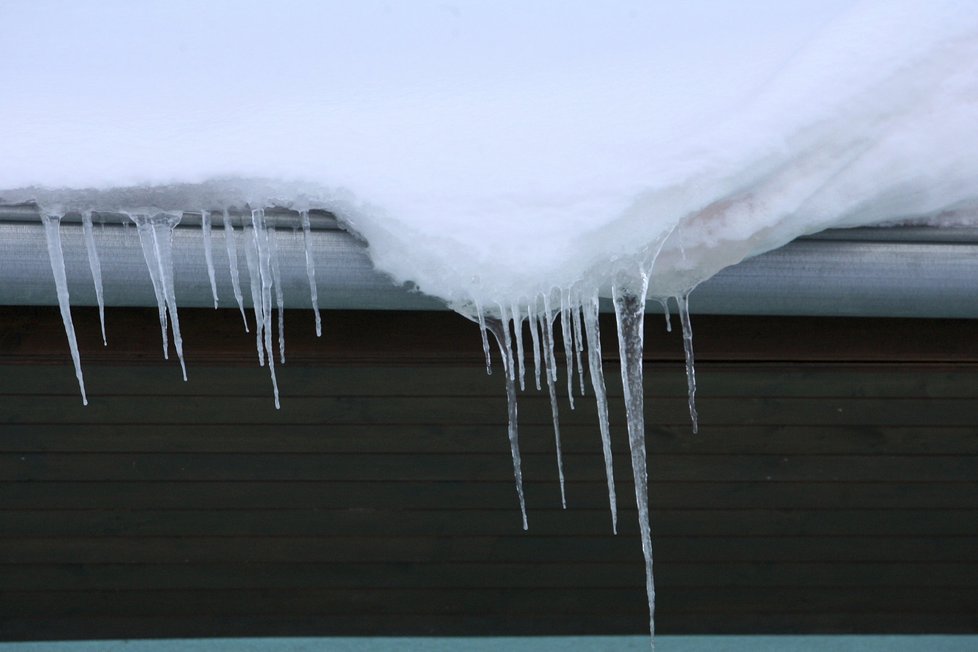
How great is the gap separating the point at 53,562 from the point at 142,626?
1.29 ft

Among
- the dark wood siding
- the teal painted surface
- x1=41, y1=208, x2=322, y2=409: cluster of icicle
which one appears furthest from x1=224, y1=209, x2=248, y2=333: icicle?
the teal painted surface

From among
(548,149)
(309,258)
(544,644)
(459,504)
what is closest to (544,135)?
(548,149)

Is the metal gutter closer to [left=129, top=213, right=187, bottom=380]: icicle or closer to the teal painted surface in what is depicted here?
[left=129, top=213, right=187, bottom=380]: icicle

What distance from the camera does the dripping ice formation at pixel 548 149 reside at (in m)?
1.06

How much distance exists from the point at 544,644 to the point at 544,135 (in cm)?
256

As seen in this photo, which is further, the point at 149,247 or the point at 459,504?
the point at 459,504

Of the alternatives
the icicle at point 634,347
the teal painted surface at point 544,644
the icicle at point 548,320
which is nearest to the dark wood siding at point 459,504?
the teal painted surface at point 544,644

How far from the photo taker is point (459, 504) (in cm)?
299

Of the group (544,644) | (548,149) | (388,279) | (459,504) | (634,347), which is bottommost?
(544,644)

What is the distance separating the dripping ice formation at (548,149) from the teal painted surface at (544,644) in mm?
2292

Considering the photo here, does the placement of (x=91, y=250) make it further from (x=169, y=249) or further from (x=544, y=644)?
(x=544, y=644)

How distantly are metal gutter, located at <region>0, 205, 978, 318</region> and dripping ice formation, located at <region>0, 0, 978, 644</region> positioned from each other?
0.02 meters

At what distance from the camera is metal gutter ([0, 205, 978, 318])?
3.34 feet

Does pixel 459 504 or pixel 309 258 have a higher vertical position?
pixel 309 258
